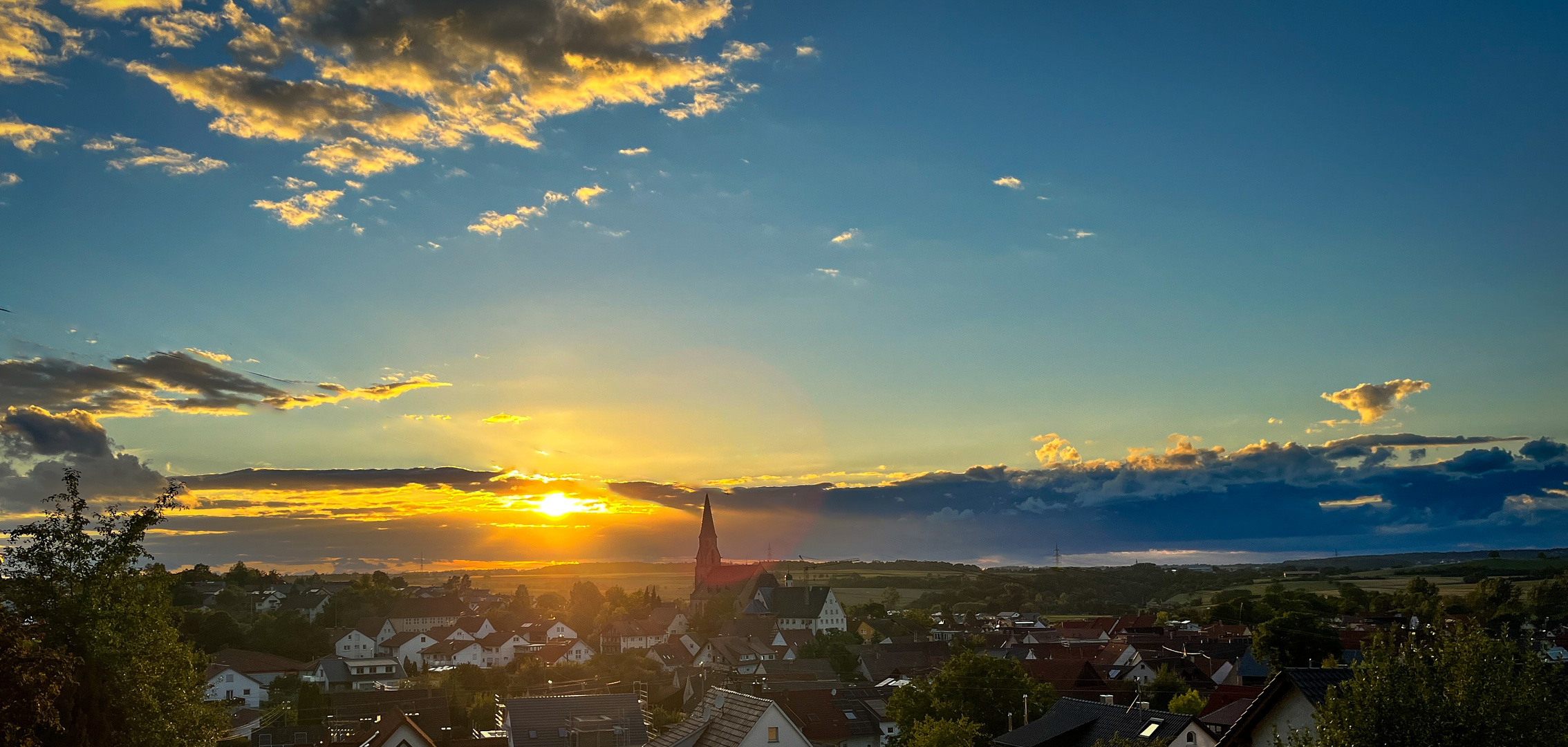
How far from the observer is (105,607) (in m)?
28.5

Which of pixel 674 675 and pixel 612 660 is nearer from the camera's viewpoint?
pixel 674 675

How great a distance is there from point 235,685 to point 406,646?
34.6m

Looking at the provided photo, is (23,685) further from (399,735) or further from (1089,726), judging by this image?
(1089,726)

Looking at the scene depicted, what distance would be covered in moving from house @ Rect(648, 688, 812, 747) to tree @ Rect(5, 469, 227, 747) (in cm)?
1481

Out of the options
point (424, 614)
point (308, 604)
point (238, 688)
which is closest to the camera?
point (238, 688)

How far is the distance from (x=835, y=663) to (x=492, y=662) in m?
51.5

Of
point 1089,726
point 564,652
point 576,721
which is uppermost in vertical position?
point 1089,726

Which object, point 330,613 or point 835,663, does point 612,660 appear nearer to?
point 835,663

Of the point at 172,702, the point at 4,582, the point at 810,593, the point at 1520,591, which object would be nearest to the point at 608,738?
the point at 172,702

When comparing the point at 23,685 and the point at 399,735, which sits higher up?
the point at 23,685

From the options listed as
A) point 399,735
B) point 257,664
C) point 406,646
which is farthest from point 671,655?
point 399,735

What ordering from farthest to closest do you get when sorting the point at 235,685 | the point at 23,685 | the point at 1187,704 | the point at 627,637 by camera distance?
1. the point at 627,637
2. the point at 235,685
3. the point at 1187,704
4. the point at 23,685

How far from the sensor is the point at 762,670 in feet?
311

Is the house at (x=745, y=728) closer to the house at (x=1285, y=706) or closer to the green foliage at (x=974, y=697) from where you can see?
the house at (x=1285, y=706)
